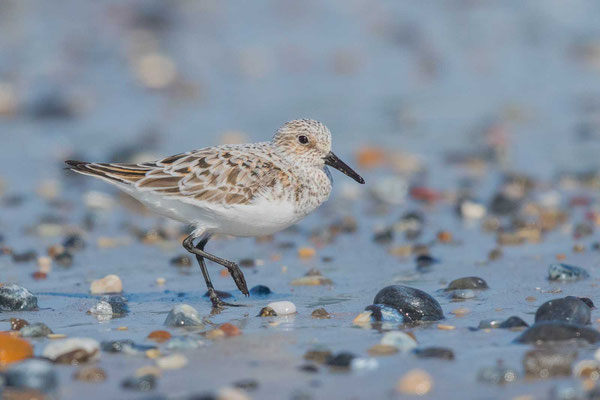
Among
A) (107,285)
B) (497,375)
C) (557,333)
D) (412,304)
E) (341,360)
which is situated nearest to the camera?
(497,375)

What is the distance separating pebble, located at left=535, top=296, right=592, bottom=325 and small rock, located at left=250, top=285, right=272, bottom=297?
198 cm

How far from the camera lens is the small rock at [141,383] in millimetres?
4340

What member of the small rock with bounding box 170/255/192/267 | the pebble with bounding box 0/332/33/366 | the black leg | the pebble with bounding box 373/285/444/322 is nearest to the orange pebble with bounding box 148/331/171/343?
the pebble with bounding box 0/332/33/366

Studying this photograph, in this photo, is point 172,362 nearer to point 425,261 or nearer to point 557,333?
point 557,333

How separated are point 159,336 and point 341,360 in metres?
1.16

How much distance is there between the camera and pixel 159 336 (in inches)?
209

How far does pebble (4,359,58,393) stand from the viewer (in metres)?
4.25

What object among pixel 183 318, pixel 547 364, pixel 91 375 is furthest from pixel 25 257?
A: pixel 547 364

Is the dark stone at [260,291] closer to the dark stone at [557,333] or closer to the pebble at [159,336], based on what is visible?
the pebble at [159,336]

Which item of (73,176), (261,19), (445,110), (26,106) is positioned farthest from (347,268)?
(261,19)

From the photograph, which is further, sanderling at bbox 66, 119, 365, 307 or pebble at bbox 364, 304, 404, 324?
sanderling at bbox 66, 119, 365, 307

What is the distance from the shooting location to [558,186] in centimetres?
980

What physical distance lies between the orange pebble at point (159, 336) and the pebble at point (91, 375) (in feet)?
2.40

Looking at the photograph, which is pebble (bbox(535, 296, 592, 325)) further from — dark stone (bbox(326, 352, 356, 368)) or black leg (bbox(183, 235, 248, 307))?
black leg (bbox(183, 235, 248, 307))
